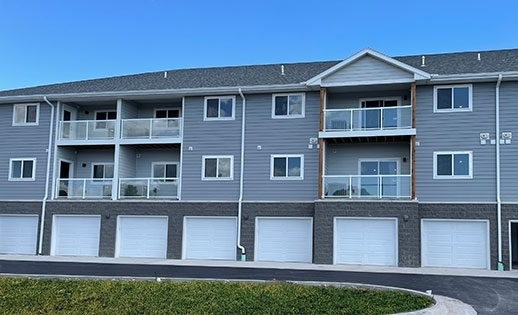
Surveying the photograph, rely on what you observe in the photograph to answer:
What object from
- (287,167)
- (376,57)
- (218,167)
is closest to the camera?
(376,57)

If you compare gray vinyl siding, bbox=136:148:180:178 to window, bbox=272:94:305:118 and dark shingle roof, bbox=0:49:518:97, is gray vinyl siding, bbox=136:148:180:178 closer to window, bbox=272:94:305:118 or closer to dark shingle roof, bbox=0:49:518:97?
dark shingle roof, bbox=0:49:518:97

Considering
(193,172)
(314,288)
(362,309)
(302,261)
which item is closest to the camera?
(362,309)

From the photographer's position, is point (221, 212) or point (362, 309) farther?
point (221, 212)

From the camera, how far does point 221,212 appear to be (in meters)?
24.2

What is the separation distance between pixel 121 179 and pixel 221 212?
16.5 feet

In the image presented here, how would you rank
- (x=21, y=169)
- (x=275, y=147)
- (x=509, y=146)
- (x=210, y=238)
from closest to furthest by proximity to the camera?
(x=509, y=146) → (x=275, y=147) → (x=210, y=238) → (x=21, y=169)

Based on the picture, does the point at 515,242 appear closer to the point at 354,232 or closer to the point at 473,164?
the point at 473,164

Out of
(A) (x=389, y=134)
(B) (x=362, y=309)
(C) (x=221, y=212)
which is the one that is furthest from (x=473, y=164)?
(B) (x=362, y=309)

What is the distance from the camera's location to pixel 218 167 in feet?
81.5

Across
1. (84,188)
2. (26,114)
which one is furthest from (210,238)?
(26,114)

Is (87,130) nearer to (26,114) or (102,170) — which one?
(102,170)

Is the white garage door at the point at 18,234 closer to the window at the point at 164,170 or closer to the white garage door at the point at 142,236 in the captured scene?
the white garage door at the point at 142,236

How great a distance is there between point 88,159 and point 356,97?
13.4 m

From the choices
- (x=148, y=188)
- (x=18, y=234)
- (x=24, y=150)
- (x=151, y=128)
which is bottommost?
(x=18, y=234)
